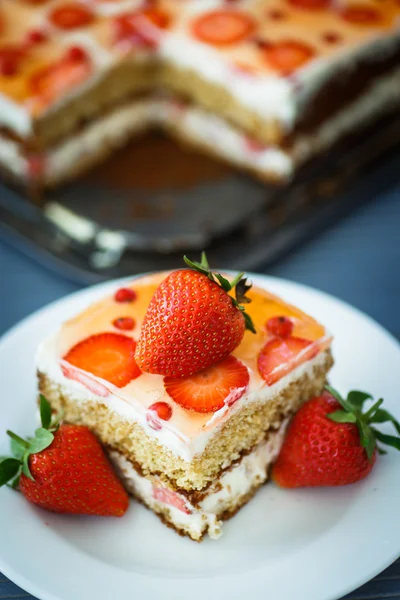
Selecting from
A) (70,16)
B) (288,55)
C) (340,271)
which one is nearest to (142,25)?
(70,16)

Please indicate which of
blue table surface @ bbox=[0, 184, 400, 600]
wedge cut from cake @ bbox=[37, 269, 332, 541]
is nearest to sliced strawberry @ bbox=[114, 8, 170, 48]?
blue table surface @ bbox=[0, 184, 400, 600]

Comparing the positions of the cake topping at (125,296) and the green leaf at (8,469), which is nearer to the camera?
the green leaf at (8,469)

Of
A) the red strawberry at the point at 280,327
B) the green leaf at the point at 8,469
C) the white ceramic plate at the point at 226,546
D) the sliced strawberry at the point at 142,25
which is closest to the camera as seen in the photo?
the white ceramic plate at the point at 226,546

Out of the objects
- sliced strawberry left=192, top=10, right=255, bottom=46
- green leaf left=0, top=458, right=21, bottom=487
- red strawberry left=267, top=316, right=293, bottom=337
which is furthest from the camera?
sliced strawberry left=192, top=10, right=255, bottom=46

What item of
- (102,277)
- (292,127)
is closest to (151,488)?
(102,277)

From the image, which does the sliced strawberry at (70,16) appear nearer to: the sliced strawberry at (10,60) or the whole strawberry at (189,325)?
the sliced strawberry at (10,60)

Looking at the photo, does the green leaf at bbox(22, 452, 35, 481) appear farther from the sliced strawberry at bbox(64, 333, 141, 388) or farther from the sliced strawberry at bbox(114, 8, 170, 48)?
the sliced strawberry at bbox(114, 8, 170, 48)

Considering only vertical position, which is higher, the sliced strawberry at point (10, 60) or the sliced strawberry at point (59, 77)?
the sliced strawberry at point (59, 77)

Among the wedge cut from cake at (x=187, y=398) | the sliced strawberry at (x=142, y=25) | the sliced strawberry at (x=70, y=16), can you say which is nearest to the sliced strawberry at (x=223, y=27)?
the sliced strawberry at (x=142, y=25)
